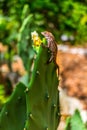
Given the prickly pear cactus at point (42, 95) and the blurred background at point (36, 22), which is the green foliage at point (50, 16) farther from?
the prickly pear cactus at point (42, 95)

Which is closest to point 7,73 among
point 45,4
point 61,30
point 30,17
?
point 61,30

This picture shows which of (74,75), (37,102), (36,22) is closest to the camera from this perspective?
(37,102)

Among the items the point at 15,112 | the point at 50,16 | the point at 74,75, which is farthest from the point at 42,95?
the point at 74,75

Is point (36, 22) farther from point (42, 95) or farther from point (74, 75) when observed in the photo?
point (74, 75)

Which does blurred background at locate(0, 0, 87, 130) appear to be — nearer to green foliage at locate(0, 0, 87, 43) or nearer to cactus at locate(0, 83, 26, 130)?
green foliage at locate(0, 0, 87, 43)

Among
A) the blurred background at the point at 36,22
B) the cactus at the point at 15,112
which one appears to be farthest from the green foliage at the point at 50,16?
the cactus at the point at 15,112

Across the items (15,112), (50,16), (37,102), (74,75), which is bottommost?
(74,75)

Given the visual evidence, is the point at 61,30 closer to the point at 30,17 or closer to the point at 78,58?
the point at 30,17
